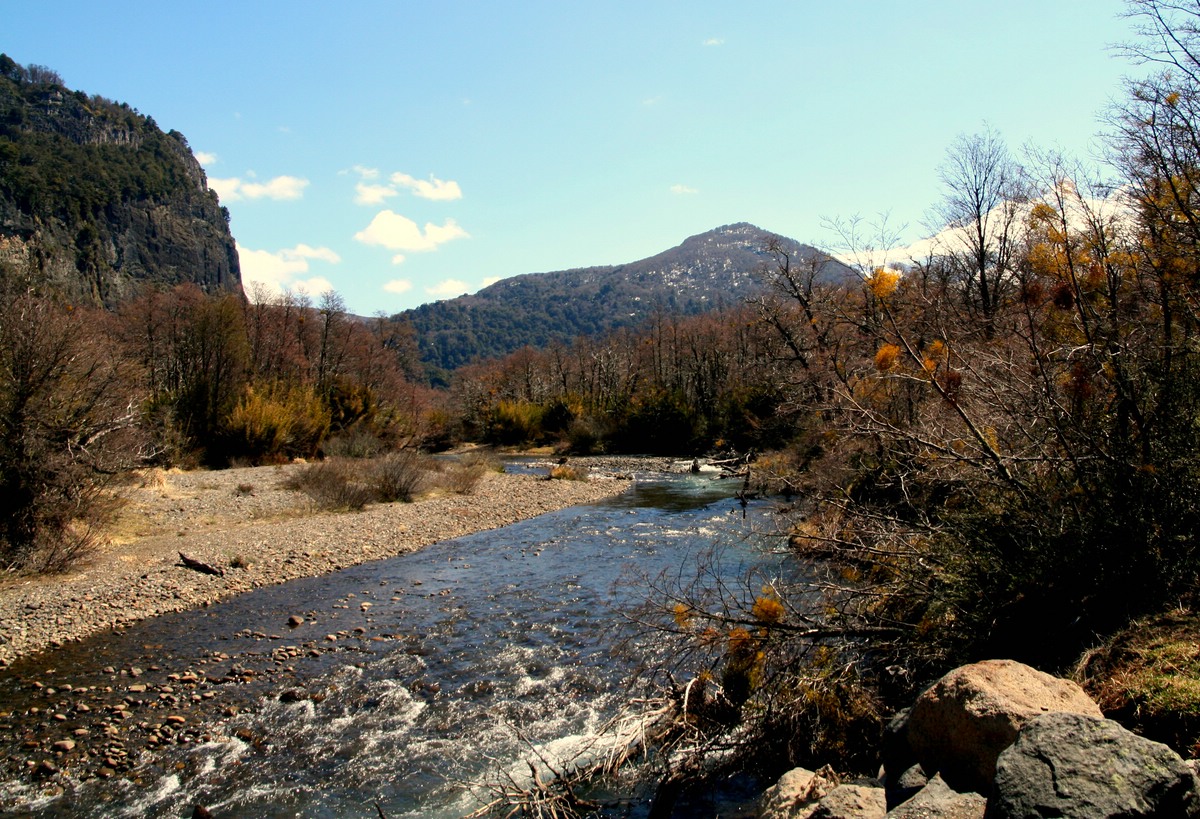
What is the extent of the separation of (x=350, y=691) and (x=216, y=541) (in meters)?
8.91

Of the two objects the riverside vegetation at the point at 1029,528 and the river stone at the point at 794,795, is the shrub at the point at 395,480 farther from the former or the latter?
the river stone at the point at 794,795

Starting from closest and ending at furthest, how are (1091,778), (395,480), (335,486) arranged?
(1091,778) < (335,486) < (395,480)

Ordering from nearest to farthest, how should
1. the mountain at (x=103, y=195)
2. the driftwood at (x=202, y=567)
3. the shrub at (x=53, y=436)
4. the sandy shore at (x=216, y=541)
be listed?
the sandy shore at (x=216, y=541) → the shrub at (x=53, y=436) → the driftwood at (x=202, y=567) → the mountain at (x=103, y=195)

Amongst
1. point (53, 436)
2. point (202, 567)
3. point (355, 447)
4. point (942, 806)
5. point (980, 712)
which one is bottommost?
point (202, 567)

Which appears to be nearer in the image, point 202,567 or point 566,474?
point 202,567

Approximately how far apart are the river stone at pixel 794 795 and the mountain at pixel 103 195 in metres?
84.0

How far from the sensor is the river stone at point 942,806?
11.0 feet

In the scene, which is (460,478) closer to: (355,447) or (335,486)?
(335,486)

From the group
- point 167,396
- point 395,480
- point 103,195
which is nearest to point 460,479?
point 395,480

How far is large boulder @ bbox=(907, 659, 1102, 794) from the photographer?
13.1ft

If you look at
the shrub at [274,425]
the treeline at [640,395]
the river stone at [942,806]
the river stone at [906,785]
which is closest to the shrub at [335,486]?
the shrub at [274,425]

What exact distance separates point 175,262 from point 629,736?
13920 centimetres

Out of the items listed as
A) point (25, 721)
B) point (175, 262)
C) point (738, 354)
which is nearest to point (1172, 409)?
point (25, 721)

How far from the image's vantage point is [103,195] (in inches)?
4063
